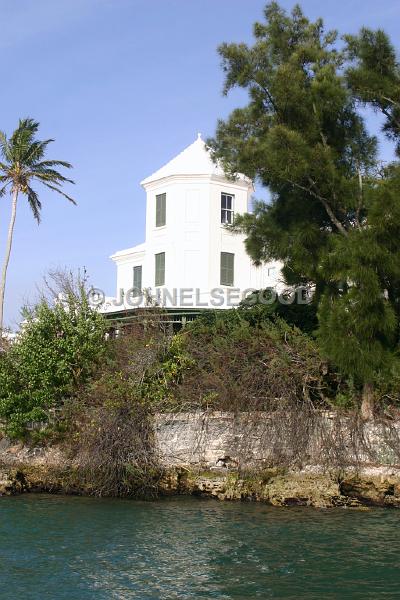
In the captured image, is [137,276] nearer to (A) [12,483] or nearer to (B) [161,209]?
(B) [161,209]

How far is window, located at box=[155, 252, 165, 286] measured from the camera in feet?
118

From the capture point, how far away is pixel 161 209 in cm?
3625

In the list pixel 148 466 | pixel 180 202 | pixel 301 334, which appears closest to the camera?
pixel 148 466

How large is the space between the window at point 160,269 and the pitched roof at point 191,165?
364cm

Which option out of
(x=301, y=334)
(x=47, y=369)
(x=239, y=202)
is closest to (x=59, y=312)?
(x=47, y=369)

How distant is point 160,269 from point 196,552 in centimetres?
2274

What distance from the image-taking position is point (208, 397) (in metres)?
22.1

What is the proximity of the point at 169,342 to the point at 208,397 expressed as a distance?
9.03ft

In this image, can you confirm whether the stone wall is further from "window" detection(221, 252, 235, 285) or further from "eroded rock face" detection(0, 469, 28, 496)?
"window" detection(221, 252, 235, 285)

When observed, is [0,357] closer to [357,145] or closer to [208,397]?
[208,397]

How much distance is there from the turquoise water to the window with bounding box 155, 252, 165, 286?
689 inches

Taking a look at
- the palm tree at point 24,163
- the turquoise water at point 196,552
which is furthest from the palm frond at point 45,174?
the turquoise water at point 196,552

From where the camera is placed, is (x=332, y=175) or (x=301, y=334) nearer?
(x=332, y=175)

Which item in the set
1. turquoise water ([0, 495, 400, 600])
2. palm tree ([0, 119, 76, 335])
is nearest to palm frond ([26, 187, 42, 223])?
palm tree ([0, 119, 76, 335])
